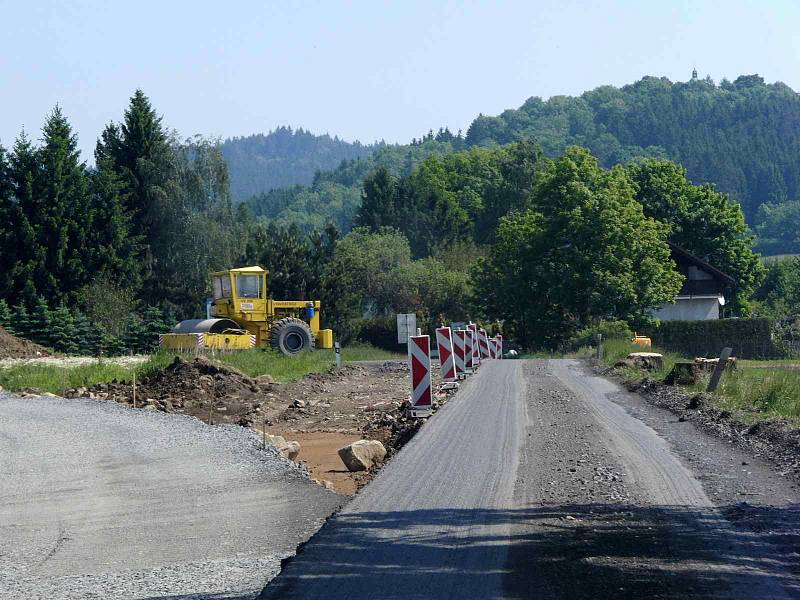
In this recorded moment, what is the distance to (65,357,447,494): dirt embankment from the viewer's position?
2028cm

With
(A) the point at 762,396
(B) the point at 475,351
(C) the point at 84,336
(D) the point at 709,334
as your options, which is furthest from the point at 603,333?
(A) the point at 762,396

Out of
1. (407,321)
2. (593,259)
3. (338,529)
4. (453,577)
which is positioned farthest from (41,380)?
(593,259)

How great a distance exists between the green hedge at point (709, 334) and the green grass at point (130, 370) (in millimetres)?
24878

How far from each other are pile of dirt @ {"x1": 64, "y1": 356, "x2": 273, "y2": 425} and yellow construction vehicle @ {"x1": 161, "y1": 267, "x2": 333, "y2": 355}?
10.9 metres

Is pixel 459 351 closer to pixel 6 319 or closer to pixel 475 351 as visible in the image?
pixel 475 351

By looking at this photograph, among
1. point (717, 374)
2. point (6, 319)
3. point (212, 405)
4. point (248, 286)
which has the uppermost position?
point (248, 286)

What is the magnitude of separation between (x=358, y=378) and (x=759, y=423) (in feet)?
78.3

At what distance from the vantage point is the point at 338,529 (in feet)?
28.7

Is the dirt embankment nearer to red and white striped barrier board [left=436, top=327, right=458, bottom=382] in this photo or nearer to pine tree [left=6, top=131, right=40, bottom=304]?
red and white striped barrier board [left=436, top=327, right=458, bottom=382]

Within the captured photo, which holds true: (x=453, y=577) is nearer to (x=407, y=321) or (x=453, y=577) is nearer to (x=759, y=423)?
(x=759, y=423)

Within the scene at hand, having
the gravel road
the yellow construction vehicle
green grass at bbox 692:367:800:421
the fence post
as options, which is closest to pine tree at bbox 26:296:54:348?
the yellow construction vehicle

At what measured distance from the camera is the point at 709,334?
58562 millimetres

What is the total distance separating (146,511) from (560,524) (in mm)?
5422

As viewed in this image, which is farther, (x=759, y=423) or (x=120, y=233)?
(x=120, y=233)
